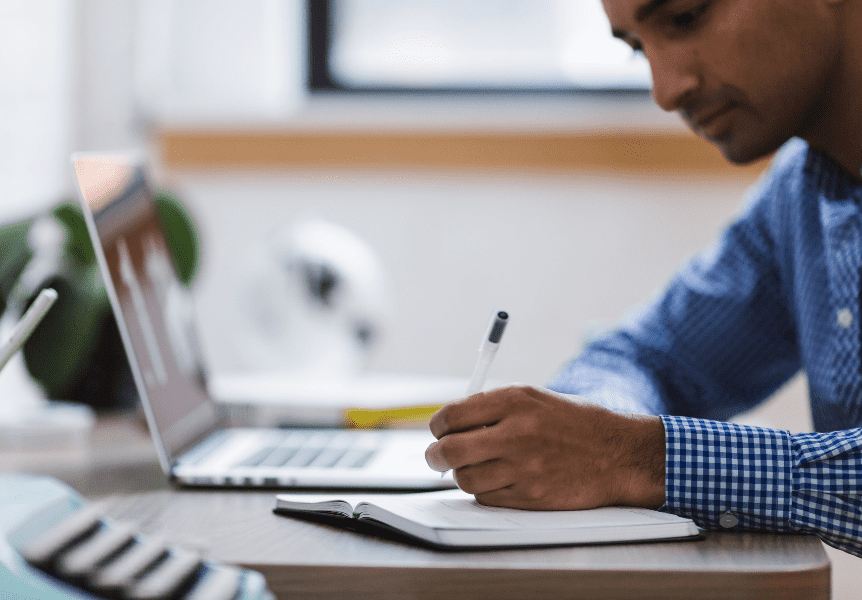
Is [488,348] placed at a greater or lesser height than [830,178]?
lesser

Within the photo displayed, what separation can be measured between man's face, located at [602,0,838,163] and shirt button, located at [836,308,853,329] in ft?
0.69

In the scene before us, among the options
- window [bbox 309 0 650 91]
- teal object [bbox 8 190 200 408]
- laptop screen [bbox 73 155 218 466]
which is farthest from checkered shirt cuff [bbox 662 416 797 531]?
window [bbox 309 0 650 91]

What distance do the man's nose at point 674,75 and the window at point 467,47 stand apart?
44.8 inches

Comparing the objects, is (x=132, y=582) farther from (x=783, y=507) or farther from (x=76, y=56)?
(x=76, y=56)

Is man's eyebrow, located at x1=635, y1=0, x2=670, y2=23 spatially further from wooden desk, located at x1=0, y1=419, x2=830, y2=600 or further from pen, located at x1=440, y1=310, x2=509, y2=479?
wooden desk, located at x1=0, y1=419, x2=830, y2=600

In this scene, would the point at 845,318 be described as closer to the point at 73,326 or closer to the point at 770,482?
the point at 770,482

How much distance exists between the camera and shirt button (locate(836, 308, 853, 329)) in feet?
2.97

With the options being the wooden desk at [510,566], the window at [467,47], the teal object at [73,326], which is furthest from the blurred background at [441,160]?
the wooden desk at [510,566]

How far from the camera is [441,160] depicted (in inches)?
77.5

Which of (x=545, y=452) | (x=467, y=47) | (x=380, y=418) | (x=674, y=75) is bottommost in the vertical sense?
(x=380, y=418)

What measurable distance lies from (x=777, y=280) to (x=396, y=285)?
104 cm

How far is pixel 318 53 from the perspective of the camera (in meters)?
2.14

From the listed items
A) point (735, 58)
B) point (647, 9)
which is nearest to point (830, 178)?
point (735, 58)

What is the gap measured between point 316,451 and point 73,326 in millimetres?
426
